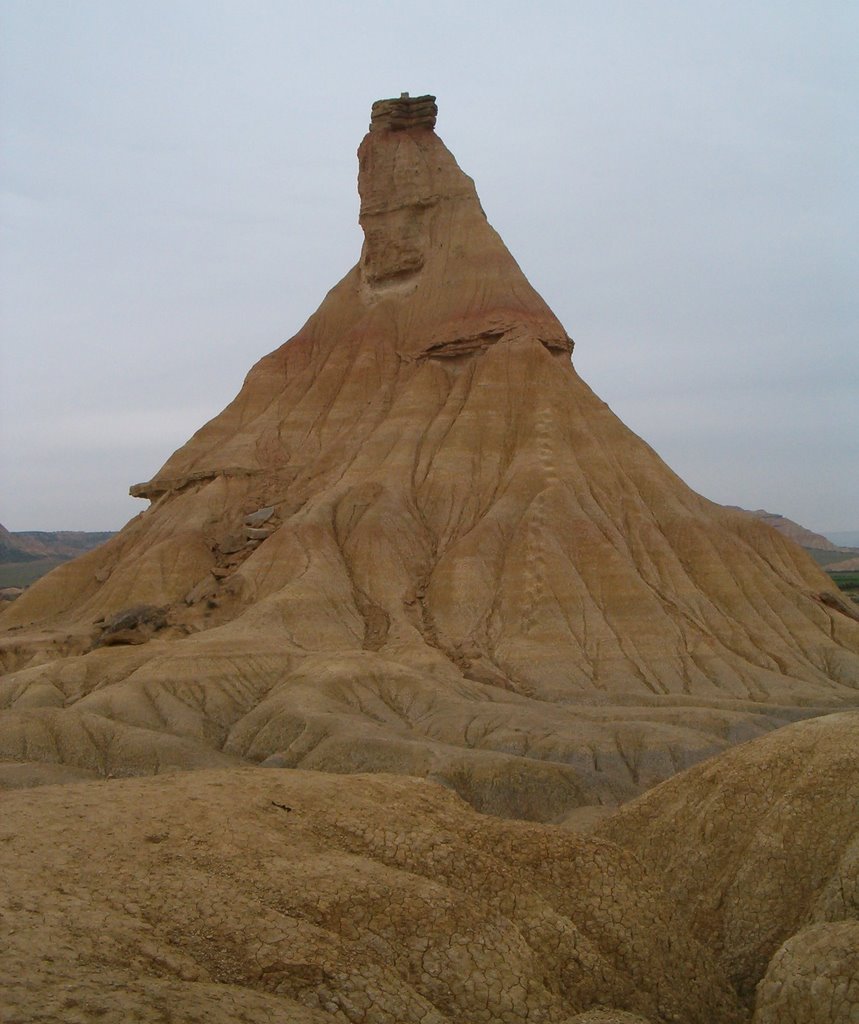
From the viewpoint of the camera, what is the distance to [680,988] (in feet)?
53.8

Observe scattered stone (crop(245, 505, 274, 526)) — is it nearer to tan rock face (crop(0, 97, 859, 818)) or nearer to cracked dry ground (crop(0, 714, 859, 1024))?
tan rock face (crop(0, 97, 859, 818))

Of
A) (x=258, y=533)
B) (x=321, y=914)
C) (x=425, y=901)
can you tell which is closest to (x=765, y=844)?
(x=425, y=901)

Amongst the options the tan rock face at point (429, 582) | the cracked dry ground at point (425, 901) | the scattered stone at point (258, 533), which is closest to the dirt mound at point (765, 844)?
the cracked dry ground at point (425, 901)

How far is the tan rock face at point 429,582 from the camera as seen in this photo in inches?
1567

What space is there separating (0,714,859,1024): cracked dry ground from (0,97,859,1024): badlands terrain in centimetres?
5

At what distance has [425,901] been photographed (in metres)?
16.0

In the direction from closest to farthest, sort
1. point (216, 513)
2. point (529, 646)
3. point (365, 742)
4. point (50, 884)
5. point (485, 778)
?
point (50, 884) < point (485, 778) < point (365, 742) < point (529, 646) < point (216, 513)

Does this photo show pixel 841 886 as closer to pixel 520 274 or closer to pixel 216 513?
pixel 216 513

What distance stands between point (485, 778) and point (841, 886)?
18908 millimetres

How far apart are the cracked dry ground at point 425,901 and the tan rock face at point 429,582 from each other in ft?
49.9

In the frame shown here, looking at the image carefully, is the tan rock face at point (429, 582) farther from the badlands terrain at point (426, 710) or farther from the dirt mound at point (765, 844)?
the dirt mound at point (765, 844)

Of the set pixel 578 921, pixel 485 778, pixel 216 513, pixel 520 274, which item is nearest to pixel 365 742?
pixel 485 778

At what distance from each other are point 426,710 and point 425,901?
27561 millimetres

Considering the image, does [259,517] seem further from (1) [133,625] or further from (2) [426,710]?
(2) [426,710]
